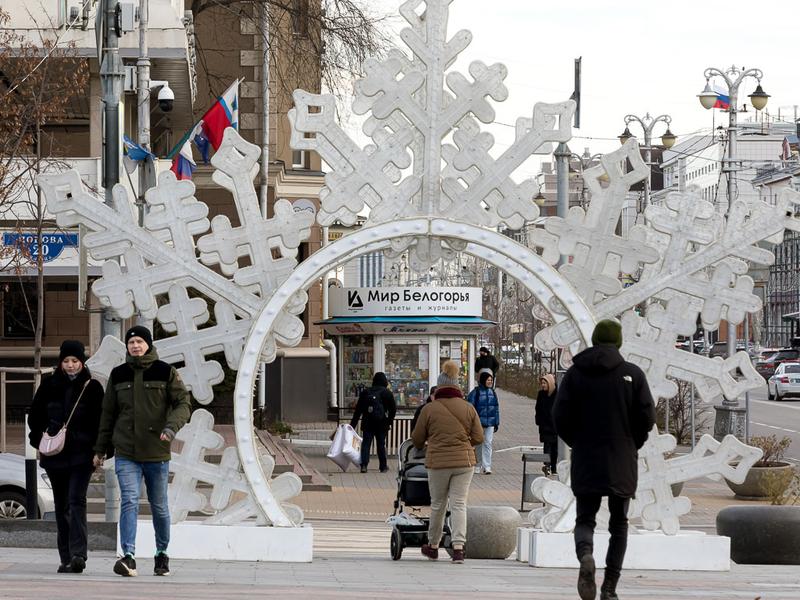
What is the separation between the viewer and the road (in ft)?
118

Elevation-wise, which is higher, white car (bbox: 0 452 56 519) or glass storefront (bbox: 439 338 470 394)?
glass storefront (bbox: 439 338 470 394)

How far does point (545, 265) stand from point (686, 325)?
1.30 meters

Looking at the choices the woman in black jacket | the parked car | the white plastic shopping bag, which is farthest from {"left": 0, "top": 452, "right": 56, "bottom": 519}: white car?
the parked car

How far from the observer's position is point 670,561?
12930 mm

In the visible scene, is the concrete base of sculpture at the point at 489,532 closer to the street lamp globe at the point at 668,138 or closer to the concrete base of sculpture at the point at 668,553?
the concrete base of sculpture at the point at 668,553

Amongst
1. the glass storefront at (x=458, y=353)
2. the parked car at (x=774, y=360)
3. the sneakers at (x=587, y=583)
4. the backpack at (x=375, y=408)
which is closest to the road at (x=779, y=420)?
the glass storefront at (x=458, y=353)

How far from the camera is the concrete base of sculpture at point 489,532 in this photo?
14.6m

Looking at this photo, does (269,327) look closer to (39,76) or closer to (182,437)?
(182,437)

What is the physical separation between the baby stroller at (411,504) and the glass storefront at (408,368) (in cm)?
1567

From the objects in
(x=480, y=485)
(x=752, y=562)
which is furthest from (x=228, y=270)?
(x=480, y=485)

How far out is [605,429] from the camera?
978 centimetres

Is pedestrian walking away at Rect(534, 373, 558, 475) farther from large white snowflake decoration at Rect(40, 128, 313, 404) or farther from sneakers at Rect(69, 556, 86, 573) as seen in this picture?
sneakers at Rect(69, 556, 86, 573)

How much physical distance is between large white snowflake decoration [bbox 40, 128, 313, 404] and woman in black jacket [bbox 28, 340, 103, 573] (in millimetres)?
1540

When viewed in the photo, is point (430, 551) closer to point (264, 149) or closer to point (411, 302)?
point (411, 302)
